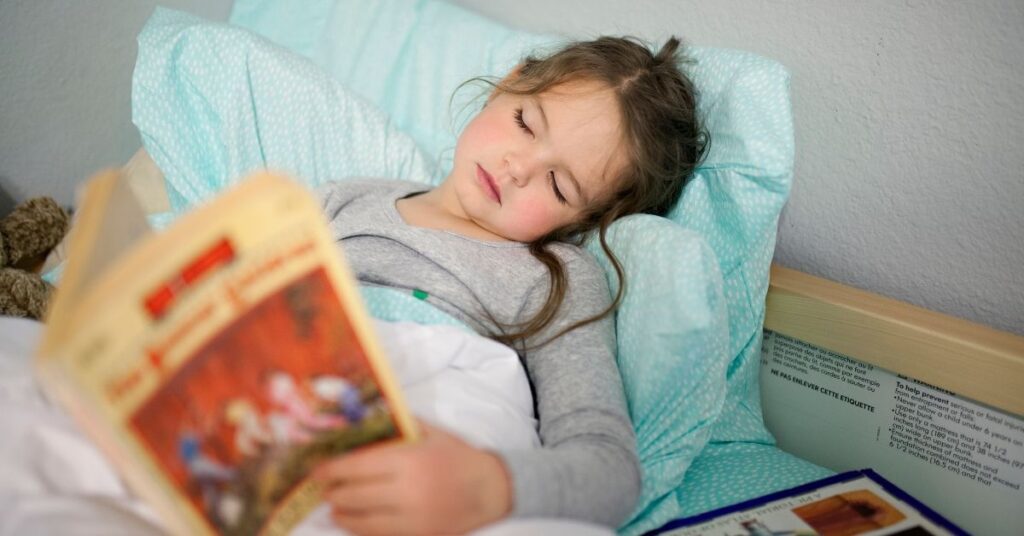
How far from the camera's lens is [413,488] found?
1.64 ft

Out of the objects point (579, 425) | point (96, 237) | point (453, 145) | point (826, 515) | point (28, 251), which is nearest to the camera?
point (96, 237)

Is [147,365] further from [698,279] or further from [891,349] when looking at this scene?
[891,349]

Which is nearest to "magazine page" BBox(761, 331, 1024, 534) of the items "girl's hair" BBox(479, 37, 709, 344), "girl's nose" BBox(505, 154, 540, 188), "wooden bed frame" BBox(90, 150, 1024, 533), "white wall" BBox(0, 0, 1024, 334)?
"wooden bed frame" BBox(90, 150, 1024, 533)

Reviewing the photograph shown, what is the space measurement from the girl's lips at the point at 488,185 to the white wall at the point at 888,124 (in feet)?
1.31

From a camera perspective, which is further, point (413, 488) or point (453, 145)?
point (453, 145)

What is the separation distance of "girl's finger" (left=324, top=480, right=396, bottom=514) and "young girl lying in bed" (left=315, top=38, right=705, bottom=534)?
0.18 meters

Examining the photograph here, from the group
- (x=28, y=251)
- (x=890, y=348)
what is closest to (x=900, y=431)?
(x=890, y=348)

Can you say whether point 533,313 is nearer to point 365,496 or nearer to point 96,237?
point 365,496

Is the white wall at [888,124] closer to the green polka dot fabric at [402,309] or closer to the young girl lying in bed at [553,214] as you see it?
the young girl lying in bed at [553,214]

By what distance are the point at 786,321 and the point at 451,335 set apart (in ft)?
1.47

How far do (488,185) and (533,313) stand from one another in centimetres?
18

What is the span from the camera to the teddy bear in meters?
0.97

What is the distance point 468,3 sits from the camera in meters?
1.41

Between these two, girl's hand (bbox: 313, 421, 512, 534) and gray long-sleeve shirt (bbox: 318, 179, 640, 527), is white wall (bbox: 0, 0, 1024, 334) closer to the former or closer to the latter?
gray long-sleeve shirt (bbox: 318, 179, 640, 527)
